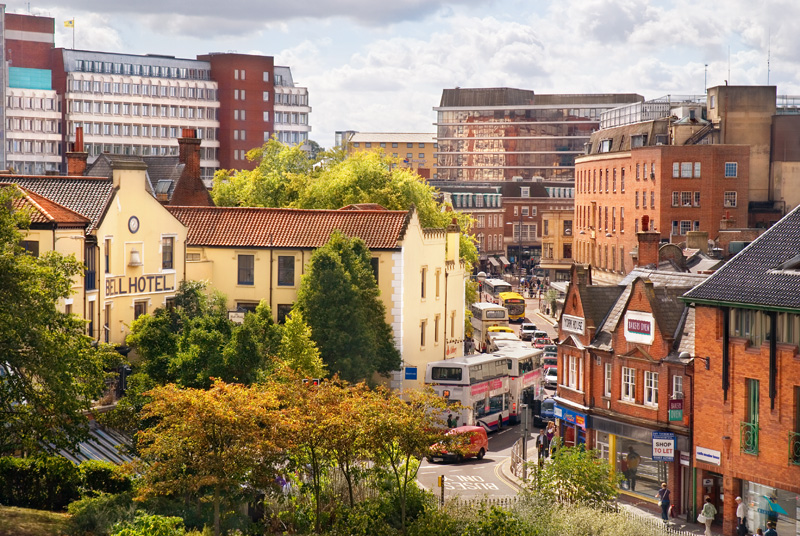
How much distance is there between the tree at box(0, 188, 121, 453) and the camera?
3297cm

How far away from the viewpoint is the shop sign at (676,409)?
45.8 metres

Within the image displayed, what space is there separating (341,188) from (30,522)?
54.4 meters

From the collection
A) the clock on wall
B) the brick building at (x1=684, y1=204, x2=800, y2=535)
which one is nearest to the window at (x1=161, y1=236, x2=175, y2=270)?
the clock on wall

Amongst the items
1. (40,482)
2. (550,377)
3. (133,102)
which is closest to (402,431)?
(40,482)

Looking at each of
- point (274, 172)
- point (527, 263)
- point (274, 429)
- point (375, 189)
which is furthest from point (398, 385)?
point (527, 263)

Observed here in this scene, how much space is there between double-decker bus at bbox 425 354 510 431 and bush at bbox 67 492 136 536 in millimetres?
26594

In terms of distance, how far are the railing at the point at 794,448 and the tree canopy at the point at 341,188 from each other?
3853 cm

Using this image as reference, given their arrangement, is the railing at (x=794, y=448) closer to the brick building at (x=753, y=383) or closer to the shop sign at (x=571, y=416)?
the brick building at (x=753, y=383)

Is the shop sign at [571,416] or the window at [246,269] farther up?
the window at [246,269]

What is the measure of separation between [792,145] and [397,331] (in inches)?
2005

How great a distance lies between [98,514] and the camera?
31984 mm

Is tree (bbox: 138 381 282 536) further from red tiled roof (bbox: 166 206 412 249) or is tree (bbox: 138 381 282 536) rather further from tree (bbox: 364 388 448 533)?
red tiled roof (bbox: 166 206 412 249)

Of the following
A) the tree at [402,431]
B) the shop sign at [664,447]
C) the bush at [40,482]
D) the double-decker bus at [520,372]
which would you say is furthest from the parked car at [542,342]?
the bush at [40,482]

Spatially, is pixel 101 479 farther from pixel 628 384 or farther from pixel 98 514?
pixel 628 384
